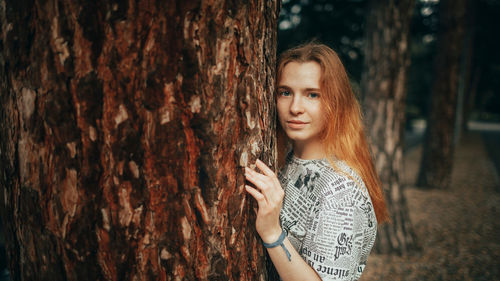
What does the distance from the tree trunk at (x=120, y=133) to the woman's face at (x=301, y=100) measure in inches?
16.2

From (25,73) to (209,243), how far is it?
2.61ft

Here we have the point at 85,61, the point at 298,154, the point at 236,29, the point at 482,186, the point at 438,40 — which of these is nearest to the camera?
the point at 85,61

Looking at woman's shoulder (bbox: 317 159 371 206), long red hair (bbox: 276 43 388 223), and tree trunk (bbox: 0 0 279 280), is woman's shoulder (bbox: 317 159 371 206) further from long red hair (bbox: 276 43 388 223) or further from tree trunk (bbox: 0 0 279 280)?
tree trunk (bbox: 0 0 279 280)

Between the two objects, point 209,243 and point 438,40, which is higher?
point 438,40

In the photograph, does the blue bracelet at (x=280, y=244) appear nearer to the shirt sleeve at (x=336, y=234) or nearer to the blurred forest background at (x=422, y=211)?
the shirt sleeve at (x=336, y=234)

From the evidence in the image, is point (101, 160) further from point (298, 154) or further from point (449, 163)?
point (449, 163)

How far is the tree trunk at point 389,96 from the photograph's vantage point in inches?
174

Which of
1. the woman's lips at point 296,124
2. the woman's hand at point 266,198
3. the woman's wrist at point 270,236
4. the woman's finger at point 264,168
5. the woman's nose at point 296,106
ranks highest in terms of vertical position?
the woman's nose at point 296,106

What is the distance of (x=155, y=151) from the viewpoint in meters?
1.06

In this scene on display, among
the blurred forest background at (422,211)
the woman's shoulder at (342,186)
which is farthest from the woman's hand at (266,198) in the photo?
the blurred forest background at (422,211)

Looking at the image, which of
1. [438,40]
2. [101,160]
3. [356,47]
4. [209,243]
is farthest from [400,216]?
[438,40]

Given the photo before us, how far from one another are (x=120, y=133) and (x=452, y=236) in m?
6.24

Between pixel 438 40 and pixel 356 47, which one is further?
pixel 438 40

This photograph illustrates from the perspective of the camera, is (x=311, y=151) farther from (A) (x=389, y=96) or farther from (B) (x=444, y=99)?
(B) (x=444, y=99)
